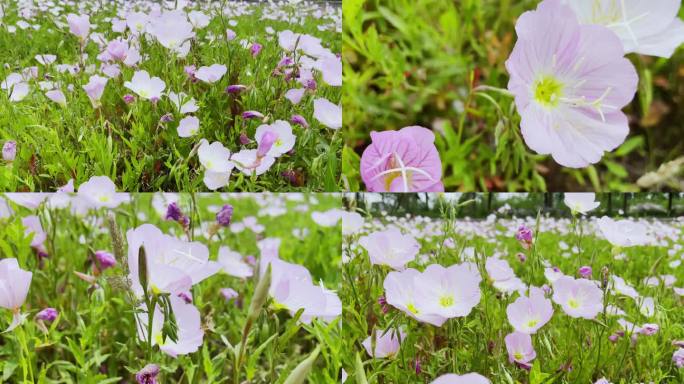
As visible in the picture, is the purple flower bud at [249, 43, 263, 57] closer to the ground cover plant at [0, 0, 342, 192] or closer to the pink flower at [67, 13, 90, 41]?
the ground cover plant at [0, 0, 342, 192]

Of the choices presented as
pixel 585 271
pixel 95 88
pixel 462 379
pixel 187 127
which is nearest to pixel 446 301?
pixel 462 379

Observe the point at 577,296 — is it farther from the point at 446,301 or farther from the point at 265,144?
the point at 265,144

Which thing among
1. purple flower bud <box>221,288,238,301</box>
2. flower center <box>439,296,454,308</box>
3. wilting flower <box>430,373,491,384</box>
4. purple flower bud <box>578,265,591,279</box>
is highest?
purple flower bud <box>578,265,591,279</box>

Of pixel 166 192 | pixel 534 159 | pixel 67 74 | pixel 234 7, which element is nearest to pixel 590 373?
pixel 534 159

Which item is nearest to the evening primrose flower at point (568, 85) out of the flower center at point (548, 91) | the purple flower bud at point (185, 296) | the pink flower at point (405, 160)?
the flower center at point (548, 91)

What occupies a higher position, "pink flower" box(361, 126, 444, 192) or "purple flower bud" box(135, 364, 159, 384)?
"pink flower" box(361, 126, 444, 192)

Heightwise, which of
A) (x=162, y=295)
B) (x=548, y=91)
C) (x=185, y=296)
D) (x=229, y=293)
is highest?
(x=548, y=91)

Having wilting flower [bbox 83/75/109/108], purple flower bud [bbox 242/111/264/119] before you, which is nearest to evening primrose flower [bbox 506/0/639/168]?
purple flower bud [bbox 242/111/264/119]
